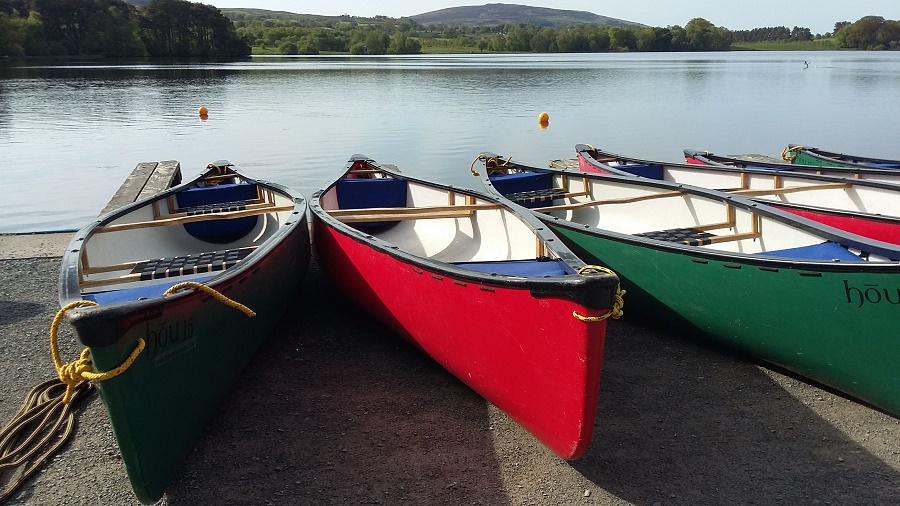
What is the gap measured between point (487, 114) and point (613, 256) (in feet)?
80.1

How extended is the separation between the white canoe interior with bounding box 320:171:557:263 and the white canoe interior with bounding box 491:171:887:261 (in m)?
0.83

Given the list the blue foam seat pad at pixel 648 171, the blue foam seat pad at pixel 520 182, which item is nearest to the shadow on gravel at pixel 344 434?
the blue foam seat pad at pixel 520 182

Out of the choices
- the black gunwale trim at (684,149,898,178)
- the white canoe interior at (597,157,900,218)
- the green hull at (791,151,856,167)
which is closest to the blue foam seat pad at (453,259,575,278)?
the white canoe interior at (597,157,900,218)

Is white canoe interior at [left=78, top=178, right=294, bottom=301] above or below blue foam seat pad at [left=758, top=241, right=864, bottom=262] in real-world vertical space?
below

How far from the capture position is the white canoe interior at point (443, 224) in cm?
677

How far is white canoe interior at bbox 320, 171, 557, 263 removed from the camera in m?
6.77

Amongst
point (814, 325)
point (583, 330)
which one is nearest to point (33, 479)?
point (583, 330)

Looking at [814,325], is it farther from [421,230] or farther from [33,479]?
[33,479]

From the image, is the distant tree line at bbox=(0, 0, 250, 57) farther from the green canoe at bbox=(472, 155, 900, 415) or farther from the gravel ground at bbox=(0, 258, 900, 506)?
the green canoe at bbox=(472, 155, 900, 415)

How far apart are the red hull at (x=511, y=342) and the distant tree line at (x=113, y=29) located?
8606 cm

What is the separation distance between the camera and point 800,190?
26.6 ft

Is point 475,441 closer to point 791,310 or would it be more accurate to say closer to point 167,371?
point 167,371

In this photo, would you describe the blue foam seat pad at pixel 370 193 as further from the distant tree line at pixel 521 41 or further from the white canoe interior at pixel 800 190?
the distant tree line at pixel 521 41

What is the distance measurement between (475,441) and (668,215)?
4295mm
